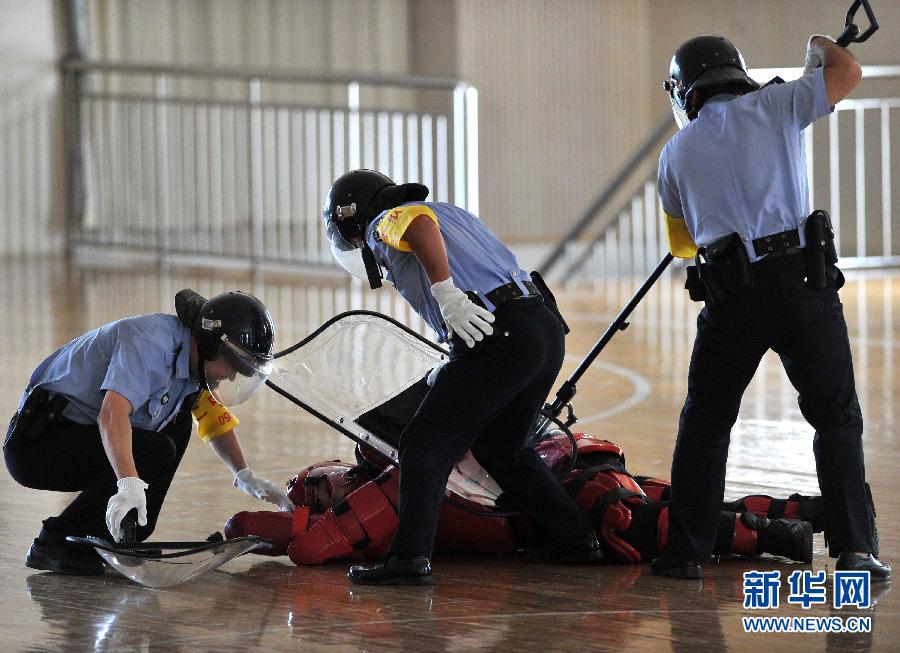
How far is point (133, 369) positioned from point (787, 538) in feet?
6.42

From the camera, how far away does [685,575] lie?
14.2 ft

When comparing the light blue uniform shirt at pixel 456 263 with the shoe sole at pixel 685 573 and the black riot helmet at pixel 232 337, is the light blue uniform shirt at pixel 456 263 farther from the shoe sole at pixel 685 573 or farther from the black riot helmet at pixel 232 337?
the shoe sole at pixel 685 573

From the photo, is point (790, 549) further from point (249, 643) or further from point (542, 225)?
point (542, 225)

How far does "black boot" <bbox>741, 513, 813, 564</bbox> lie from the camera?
441 centimetres

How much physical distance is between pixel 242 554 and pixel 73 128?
12.4 m

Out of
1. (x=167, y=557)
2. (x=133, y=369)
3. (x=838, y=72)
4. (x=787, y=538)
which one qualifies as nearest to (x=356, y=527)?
(x=167, y=557)

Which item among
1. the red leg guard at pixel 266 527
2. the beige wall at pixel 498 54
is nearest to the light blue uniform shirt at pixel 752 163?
the red leg guard at pixel 266 527

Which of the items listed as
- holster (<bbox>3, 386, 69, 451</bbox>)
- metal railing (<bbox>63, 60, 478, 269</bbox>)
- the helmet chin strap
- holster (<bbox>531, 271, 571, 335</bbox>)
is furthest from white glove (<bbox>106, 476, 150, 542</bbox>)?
metal railing (<bbox>63, 60, 478, 269</bbox>)

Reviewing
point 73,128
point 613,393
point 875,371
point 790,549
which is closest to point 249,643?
point 790,549

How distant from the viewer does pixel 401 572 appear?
4.28 metres

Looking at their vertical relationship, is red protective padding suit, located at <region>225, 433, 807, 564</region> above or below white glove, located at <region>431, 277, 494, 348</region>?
below

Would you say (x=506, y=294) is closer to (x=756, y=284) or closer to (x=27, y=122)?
(x=756, y=284)

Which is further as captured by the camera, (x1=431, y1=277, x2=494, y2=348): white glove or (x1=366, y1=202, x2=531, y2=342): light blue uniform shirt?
(x1=366, y1=202, x2=531, y2=342): light blue uniform shirt

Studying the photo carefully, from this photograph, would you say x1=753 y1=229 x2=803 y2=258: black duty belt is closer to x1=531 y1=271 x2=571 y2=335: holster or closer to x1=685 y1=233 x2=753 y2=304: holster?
x1=685 y1=233 x2=753 y2=304: holster
